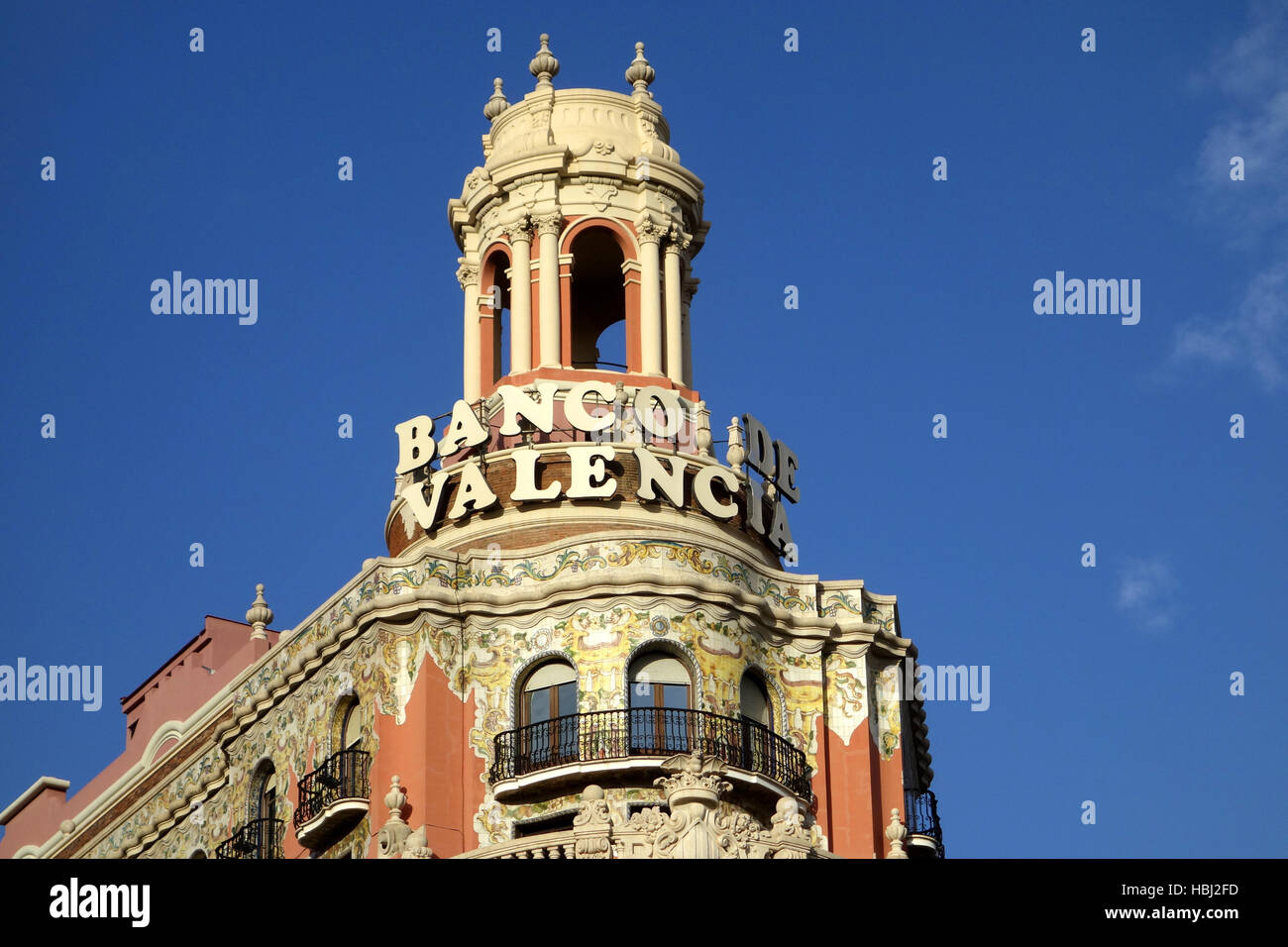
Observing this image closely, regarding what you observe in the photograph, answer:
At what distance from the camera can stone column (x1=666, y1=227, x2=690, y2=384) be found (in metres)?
60.8

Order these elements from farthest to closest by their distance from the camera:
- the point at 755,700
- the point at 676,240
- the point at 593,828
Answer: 1. the point at 676,240
2. the point at 755,700
3. the point at 593,828

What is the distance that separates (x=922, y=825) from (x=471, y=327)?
1522 cm

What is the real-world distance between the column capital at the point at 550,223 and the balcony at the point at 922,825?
47.4 ft

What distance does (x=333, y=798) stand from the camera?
175ft

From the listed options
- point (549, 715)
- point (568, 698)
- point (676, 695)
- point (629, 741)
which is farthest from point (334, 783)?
point (676, 695)

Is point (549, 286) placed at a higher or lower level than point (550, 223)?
lower

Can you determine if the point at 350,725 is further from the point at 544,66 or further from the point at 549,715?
the point at 544,66

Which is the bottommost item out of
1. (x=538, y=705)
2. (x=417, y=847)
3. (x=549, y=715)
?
(x=417, y=847)

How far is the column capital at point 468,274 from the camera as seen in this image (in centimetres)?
6259

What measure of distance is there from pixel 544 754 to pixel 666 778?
2915 millimetres

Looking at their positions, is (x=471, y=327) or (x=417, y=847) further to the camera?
(x=471, y=327)

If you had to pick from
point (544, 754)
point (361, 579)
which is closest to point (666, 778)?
point (544, 754)

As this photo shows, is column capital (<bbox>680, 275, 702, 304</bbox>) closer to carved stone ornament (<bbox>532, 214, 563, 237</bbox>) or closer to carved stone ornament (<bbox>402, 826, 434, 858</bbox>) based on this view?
carved stone ornament (<bbox>532, 214, 563, 237</bbox>)
